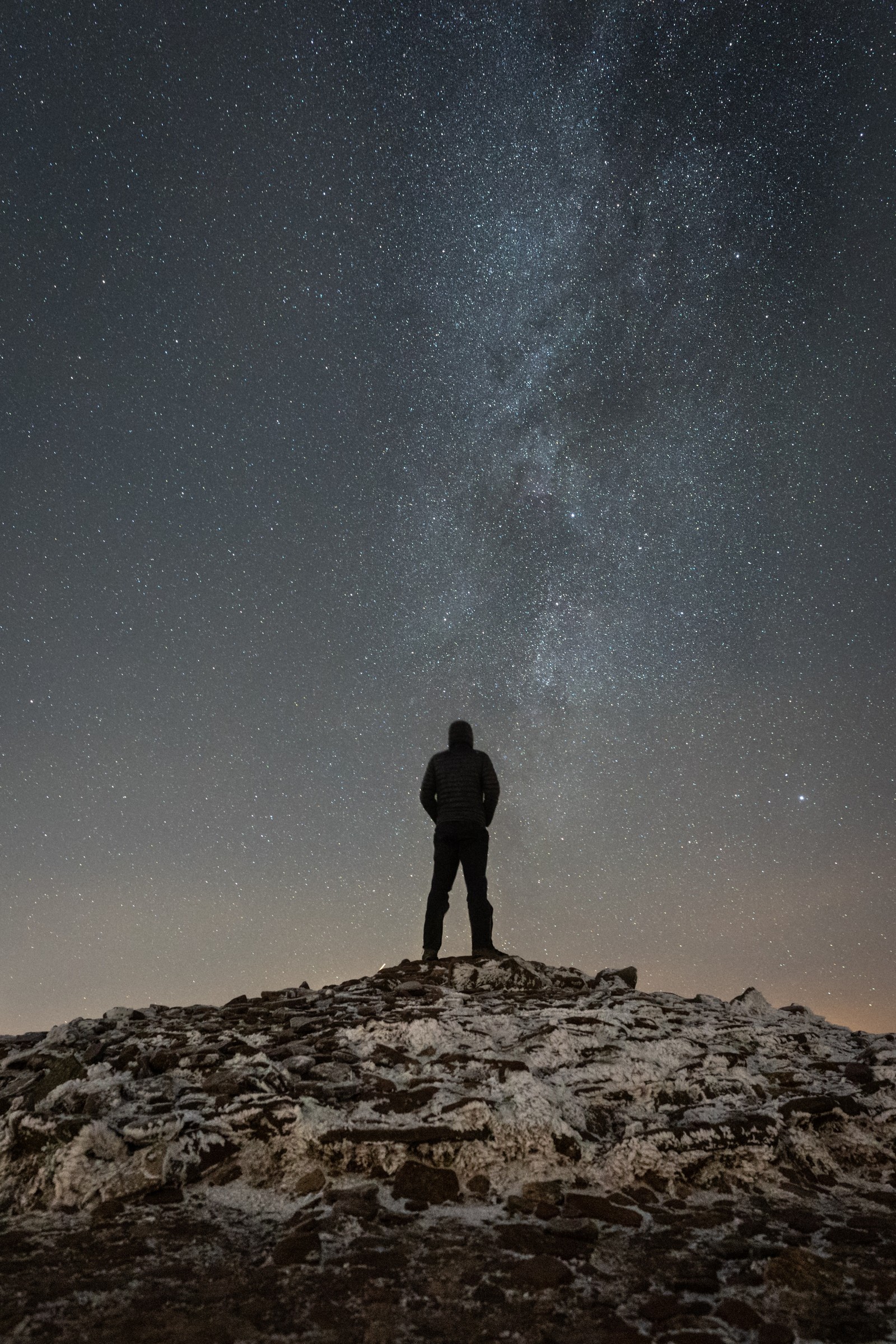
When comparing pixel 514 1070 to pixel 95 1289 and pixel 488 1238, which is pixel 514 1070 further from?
pixel 95 1289

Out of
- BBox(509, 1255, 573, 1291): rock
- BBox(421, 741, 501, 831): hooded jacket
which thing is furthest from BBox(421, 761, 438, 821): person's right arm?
BBox(509, 1255, 573, 1291): rock

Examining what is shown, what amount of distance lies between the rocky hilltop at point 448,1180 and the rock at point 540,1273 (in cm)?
1

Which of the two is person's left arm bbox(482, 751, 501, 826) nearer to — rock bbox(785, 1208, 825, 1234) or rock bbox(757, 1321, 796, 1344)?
rock bbox(785, 1208, 825, 1234)

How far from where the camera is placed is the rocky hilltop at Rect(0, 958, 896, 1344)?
2.51 metres

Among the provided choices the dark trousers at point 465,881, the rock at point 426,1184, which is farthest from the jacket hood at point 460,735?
the rock at point 426,1184

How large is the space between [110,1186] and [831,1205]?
361cm

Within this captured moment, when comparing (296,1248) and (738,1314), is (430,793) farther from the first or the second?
(738,1314)

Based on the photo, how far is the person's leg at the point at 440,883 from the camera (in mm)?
9398

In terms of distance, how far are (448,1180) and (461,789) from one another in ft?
19.1

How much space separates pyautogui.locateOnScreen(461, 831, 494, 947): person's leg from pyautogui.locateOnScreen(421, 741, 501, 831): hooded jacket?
9.5 inches

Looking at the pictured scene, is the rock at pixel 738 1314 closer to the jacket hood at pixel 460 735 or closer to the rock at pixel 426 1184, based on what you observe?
the rock at pixel 426 1184

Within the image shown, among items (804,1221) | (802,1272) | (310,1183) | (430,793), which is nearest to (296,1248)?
(310,1183)

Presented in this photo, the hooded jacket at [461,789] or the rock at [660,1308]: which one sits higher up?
the hooded jacket at [461,789]

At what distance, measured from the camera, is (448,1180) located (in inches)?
147
